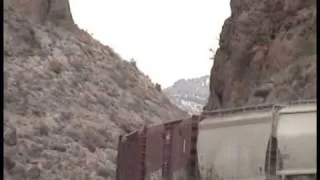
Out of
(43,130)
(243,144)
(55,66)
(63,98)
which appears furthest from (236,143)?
(55,66)

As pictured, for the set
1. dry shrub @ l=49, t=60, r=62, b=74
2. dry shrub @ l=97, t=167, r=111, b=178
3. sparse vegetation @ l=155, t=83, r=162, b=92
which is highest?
sparse vegetation @ l=155, t=83, r=162, b=92

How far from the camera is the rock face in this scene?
62.1ft

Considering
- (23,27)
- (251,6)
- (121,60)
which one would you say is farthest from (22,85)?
(251,6)

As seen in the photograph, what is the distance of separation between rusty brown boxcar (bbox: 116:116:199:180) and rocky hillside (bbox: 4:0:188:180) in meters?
17.0

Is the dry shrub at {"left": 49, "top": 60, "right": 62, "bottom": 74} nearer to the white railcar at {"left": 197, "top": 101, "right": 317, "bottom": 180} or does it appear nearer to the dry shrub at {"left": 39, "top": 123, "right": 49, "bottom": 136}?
the dry shrub at {"left": 39, "top": 123, "right": 49, "bottom": 136}

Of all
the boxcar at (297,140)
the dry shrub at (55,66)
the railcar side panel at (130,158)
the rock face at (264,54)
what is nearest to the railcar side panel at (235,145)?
the boxcar at (297,140)

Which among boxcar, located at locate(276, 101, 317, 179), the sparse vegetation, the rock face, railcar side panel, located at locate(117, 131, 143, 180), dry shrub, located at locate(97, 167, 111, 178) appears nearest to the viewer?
boxcar, located at locate(276, 101, 317, 179)

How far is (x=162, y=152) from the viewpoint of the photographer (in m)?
18.1

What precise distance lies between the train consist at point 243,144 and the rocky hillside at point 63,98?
20444mm

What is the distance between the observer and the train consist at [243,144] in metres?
13.3

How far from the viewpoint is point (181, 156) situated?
1688 cm

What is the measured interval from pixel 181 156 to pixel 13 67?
112ft

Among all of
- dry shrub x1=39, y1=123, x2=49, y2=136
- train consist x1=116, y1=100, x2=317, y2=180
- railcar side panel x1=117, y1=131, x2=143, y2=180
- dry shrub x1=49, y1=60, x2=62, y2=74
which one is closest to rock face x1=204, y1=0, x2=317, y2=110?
train consist x1=116, y1=100, x2=317, y2=180

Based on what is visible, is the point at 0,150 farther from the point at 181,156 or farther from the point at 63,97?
the point at 63,97
